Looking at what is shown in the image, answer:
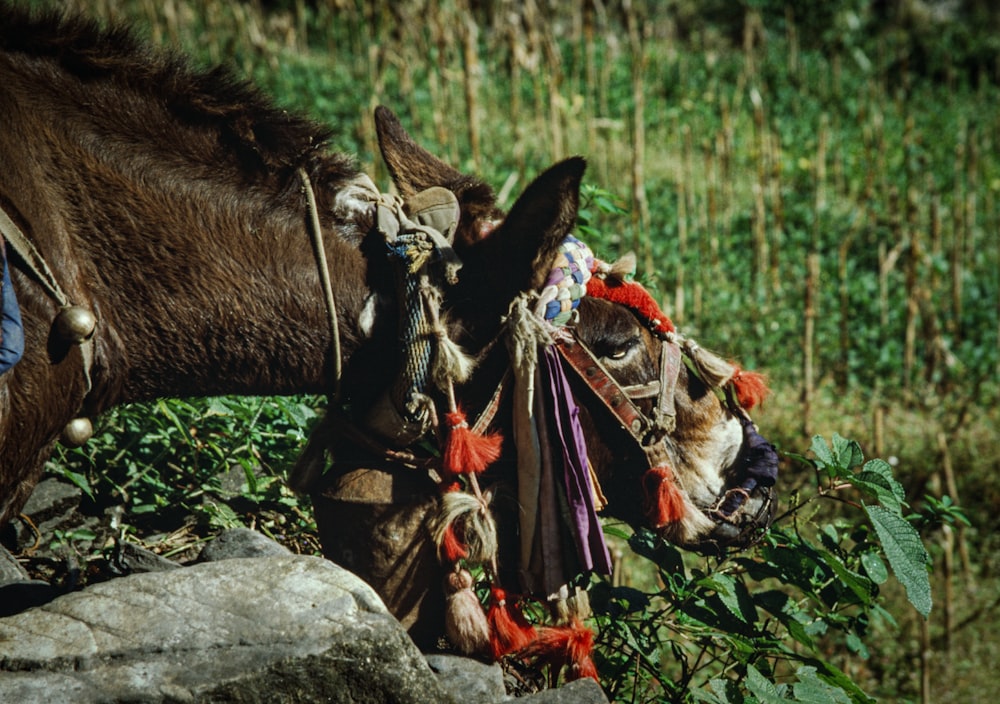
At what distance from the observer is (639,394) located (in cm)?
226

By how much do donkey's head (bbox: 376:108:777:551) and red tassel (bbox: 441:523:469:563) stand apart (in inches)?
15.1

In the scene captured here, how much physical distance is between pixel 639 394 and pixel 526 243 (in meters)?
0.48

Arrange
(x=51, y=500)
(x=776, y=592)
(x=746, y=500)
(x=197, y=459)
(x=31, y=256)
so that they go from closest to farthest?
(x=31, y=256), (x=746, y=500), (x=776, y=592), (x=51, y=500), (x=197, y=459)

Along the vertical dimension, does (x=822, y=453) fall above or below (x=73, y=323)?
below

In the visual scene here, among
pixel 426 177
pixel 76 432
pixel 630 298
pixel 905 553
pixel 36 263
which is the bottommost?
pixel 905 553

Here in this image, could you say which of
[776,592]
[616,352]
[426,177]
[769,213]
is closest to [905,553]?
[776,592]

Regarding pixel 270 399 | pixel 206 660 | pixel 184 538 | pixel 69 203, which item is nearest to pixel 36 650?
pixel 206 660

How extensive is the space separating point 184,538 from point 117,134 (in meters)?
1.50


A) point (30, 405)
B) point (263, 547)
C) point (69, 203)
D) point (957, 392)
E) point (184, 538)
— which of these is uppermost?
point (69, 203)

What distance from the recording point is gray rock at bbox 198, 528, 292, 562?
2.59 metres

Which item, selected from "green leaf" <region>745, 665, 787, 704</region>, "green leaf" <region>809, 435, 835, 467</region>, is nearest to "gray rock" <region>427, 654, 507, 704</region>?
"green leaf" <region>745, 665, 787, 704</region>

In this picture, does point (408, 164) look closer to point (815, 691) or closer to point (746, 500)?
point (746, 500)

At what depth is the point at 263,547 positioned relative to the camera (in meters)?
2.62

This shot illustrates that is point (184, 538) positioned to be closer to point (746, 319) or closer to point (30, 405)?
point (30, 405)
